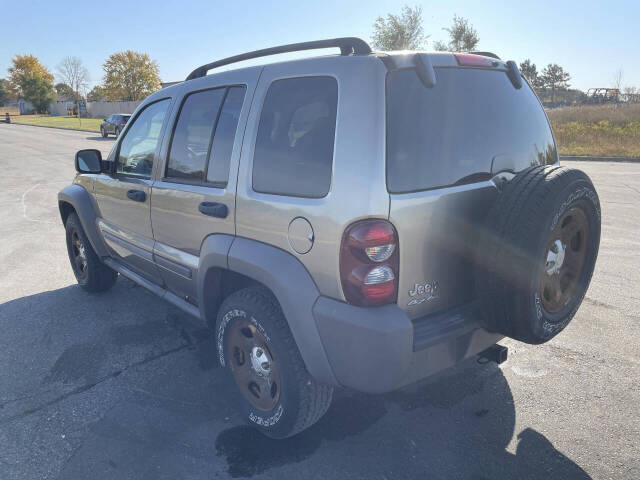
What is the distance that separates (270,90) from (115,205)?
6.84 ft

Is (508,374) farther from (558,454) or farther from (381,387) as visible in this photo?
(381,387)

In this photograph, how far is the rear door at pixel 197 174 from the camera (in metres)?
2.74

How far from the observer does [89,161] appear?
397 cm

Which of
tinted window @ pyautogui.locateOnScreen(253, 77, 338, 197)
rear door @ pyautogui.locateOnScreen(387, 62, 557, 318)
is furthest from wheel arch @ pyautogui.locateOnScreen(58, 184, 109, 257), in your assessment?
rear door @ pyautogui.locateOnScreen(387, 62, 557, 318)

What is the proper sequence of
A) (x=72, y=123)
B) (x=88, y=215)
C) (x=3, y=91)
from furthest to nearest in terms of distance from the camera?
(x=3, y=91) → (x=72, y=123) → (x=88, y=215)

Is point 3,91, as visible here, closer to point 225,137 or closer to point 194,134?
point 194,134

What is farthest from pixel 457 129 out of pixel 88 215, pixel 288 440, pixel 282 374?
pixel 88 215

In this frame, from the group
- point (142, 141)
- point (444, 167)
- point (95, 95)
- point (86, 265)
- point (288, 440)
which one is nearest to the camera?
point (444, 167)

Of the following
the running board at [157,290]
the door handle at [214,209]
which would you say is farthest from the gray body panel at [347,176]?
the running board at [157,290]

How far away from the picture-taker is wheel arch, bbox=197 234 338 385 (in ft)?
7.38

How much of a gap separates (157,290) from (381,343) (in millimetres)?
2257

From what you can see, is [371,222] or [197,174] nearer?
[371,222]

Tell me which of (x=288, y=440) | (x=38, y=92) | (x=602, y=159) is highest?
(x=38, y=92)

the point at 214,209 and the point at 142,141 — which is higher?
the point at 142,141
